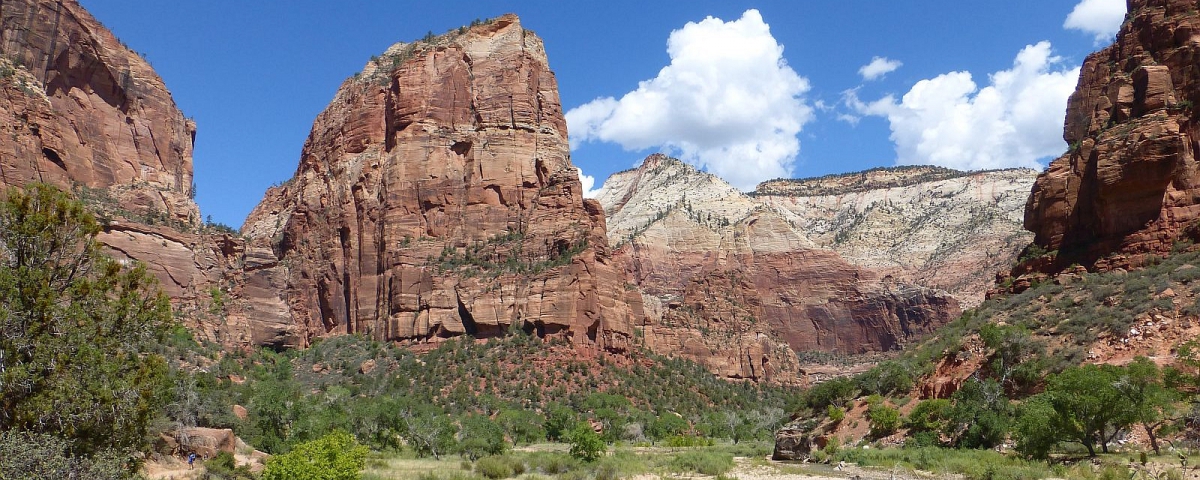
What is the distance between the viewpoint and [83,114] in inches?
2724

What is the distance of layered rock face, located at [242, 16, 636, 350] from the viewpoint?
2751 inches

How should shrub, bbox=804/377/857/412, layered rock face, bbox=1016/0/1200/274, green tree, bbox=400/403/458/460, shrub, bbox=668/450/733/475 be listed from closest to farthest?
shrub, bbox=668/450/733/475 < layered rock face, bbox=1016/0/1200/274 < green tree, bbox=400/403/458/460 < shrub, bbox=804/377/857/412

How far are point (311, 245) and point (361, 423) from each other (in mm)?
Answer: 35128

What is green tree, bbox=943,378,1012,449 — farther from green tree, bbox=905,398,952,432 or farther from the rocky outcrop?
the rocky outcrop

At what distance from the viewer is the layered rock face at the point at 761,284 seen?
10388cm

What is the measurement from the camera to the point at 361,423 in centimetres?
4941

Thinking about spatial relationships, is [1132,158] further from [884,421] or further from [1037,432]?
[1037,432]

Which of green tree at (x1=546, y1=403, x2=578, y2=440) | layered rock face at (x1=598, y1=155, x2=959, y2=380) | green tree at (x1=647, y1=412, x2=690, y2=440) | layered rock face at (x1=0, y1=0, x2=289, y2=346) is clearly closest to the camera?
green tree at (x1=546, y1=403, x2=578, y2=440)

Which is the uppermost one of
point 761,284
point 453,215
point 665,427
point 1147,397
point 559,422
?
point 453,215

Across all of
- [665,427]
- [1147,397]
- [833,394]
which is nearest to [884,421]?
[833,394]

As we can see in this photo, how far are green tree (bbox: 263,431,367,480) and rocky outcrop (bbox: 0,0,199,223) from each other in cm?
4656

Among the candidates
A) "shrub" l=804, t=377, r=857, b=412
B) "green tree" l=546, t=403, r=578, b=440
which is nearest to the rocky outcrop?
"green tree" l=546, t=403, r=578, b=440

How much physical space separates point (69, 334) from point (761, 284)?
115 meters

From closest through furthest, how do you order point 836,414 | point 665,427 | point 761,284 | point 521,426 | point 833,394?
point 836,414
point 833,394
point 521,426
point 665,427
point 761,284
